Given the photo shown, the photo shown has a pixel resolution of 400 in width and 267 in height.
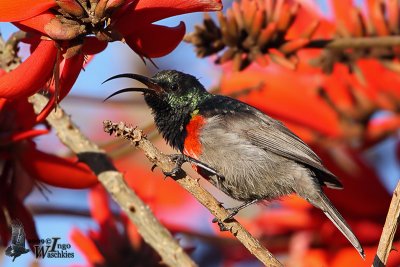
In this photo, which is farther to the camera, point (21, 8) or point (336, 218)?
point (336, 218)

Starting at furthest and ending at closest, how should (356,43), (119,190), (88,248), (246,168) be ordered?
1. (246,168)
2. (88,248)
3. (356,43)
4. (119,190)

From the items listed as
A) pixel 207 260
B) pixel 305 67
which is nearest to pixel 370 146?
pixel 305 67

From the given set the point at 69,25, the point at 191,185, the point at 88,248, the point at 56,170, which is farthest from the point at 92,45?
the point at 88,248

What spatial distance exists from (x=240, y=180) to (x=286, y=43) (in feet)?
1.48

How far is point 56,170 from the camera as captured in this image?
1706mm

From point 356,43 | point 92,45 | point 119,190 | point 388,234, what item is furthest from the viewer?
point 356,43

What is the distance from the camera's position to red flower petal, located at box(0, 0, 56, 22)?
126 cm

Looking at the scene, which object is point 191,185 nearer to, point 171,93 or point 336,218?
point 336,218

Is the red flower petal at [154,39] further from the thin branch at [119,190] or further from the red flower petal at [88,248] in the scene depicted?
the red flower petal at [88,248]

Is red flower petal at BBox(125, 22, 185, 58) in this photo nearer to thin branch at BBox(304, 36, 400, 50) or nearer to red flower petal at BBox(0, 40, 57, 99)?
red flower petal at BBox(0, 40, 57, 99)

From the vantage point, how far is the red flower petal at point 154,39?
1.45m

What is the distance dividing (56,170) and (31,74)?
41cm

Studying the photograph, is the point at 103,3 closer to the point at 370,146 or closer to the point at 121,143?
the point at 121,143

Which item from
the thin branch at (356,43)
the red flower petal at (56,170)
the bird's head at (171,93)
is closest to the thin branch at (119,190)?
the red flower petal at (56,170)
